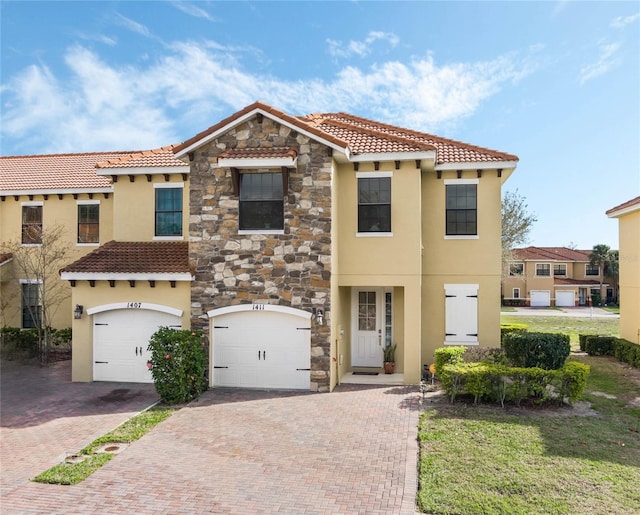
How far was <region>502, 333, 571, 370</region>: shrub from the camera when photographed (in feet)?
43.3

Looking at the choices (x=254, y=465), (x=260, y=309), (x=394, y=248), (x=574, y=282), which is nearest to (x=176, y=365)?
(x=260, y=309)

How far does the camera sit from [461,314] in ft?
49.6

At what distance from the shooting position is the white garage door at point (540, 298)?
2094 inches

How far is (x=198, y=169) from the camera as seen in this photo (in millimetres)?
13461

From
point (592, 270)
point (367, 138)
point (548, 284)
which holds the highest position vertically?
point (367, 138)

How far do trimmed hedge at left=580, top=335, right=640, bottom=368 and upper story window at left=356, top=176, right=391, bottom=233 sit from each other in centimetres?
1035

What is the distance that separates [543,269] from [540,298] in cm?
345

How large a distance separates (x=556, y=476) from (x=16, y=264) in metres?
20.4

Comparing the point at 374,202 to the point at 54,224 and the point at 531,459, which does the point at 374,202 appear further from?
the point at 54,224

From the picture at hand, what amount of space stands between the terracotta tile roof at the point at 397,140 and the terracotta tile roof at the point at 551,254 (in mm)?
41151

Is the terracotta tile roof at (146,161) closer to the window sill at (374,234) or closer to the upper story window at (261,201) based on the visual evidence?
the upper story window at (261,201)

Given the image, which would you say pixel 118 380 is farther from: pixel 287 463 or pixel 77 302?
pixel 287 463

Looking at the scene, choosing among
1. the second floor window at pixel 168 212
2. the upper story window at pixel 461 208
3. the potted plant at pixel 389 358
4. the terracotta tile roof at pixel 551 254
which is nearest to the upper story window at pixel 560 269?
the terracotta tile roof at pixel 551 254

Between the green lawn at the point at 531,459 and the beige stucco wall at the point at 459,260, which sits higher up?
the beige stucco wall at the point at 459,260
